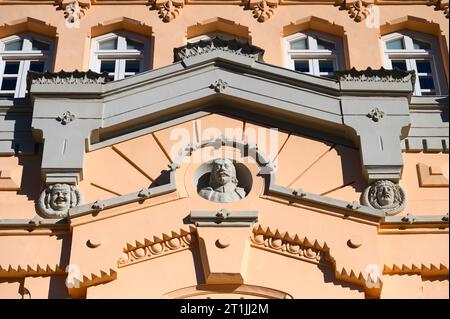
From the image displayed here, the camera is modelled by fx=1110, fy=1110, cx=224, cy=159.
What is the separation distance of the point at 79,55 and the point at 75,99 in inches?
78.0

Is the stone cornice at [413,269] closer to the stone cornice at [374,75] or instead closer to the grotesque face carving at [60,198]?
the stone cornice at [374,75]

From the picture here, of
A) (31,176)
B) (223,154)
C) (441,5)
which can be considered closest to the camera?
(223,154)

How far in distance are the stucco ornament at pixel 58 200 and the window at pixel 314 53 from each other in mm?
Answer: 4812

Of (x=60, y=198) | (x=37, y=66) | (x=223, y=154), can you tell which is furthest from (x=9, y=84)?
(x=223, y=154)

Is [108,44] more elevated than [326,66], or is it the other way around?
[108,44]

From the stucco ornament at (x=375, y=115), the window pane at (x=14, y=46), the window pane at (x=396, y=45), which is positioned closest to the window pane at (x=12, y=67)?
the window pane at (x=14, y=46)

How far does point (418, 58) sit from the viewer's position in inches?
767

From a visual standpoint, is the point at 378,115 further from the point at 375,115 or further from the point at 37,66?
the point at 37,66

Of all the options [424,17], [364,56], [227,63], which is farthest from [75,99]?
[424,17]

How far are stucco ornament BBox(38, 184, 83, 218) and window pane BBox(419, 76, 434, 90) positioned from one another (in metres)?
6.32

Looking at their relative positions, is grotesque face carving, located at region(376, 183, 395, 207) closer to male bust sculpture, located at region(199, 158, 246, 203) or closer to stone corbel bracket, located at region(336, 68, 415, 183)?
stone corbel bracket, located at region(336, 68, 415, 183)

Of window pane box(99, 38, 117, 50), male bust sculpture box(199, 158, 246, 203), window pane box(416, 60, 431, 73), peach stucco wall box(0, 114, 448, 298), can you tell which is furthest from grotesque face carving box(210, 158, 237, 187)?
window pane box(416, 60, 431, 73)

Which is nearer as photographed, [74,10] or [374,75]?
[374,75]

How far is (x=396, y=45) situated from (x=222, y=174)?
16.9 feet
